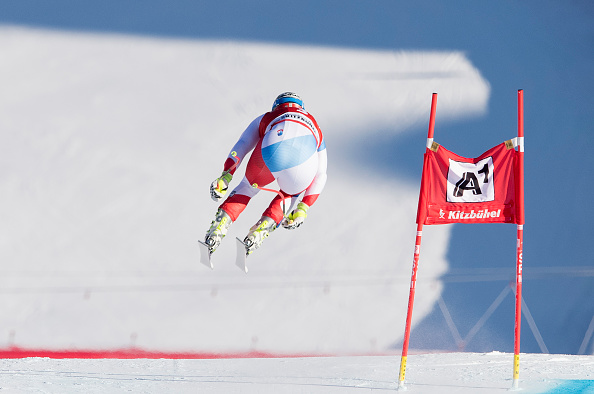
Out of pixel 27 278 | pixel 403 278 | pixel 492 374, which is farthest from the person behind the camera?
Answer: pixel 403 278

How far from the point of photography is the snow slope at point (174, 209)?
23.8ft

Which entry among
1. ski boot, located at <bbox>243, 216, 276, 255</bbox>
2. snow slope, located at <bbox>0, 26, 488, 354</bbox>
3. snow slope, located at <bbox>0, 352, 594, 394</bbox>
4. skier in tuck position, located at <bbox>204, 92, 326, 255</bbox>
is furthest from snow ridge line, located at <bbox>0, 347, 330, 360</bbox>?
ski boot, located at <bbox>243, 216, 276, 255</bbox>

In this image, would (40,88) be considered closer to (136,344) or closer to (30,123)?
(30,123)

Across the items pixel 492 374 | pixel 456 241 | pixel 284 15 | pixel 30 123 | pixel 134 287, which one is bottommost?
pixel 492 374

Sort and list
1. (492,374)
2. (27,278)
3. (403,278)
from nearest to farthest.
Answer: (492,374), (27,278), (403,278)

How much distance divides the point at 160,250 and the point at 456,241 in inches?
119

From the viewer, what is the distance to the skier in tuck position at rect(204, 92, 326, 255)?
4203 millimetres

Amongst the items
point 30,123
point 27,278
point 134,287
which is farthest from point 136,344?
point 30,123

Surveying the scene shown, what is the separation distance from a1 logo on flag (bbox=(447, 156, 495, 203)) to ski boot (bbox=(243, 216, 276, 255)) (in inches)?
45.5

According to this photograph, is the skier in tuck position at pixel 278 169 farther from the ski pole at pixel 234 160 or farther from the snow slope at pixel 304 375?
the snow slope at pixel 304 375

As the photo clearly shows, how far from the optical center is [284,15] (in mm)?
8188

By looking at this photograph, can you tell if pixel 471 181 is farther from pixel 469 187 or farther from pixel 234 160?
pixel 234 160

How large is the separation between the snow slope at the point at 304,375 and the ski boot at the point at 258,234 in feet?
3.77

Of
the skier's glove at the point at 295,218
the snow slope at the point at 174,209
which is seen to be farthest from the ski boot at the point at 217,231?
the snow slope at the point at 174,209
